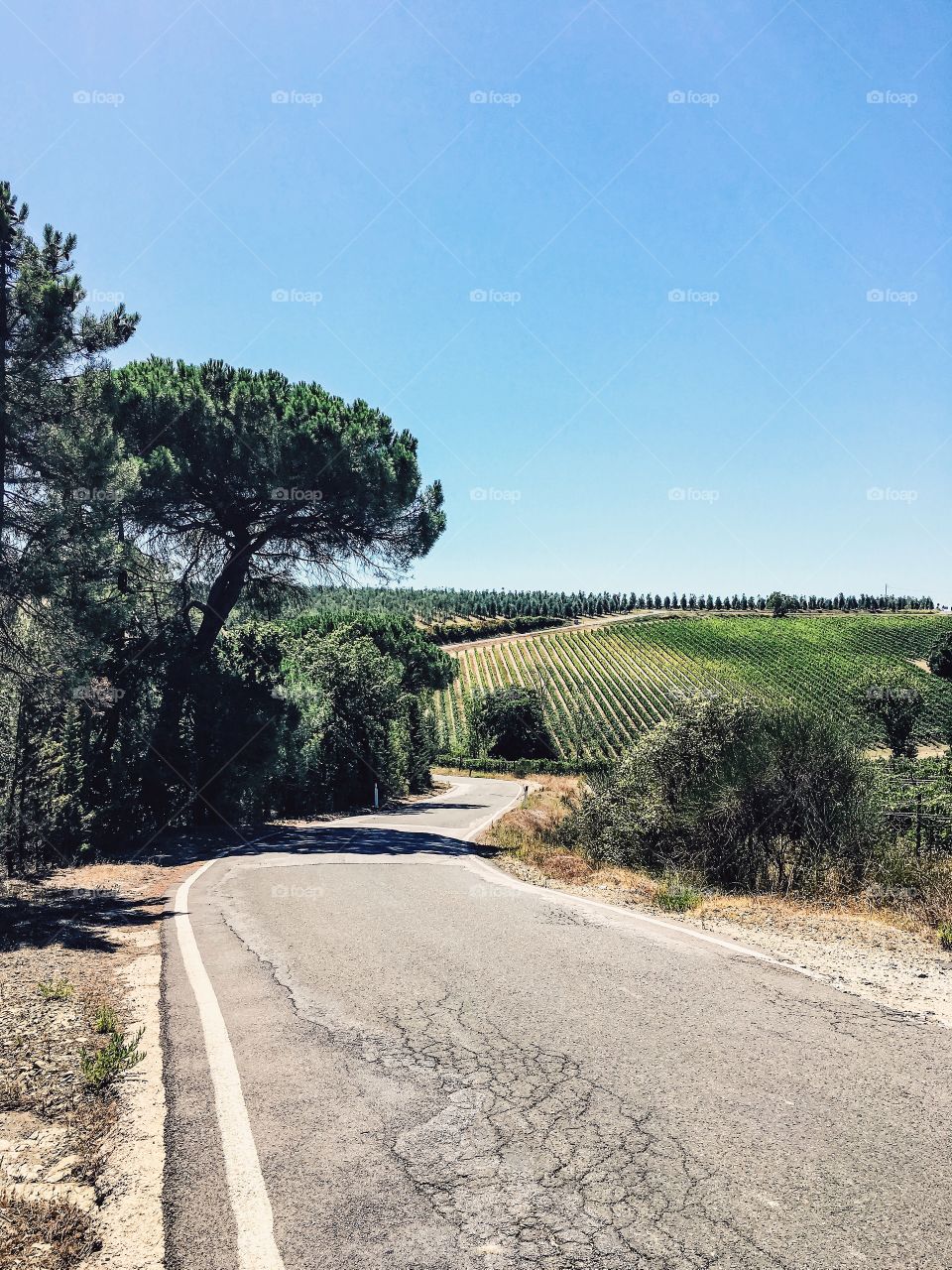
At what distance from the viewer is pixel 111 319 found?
13.4 metres

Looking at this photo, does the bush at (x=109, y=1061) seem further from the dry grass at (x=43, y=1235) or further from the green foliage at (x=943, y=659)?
the green foliage at (x=943, y=659)

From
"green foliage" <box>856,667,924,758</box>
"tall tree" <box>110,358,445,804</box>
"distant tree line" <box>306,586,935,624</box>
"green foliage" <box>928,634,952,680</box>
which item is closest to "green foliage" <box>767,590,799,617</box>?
"distant tree line" <box>306,586,935,624</box>

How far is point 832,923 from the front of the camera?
812 cm

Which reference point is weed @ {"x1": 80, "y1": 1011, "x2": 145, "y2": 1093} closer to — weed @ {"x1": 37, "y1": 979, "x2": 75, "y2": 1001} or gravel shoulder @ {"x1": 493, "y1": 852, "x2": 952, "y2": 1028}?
weed @ {"x1": 37, "y1": 979, "x2": 75, "y2": 1001}

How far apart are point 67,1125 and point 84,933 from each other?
187 inches

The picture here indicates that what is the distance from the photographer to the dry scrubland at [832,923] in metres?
5.86

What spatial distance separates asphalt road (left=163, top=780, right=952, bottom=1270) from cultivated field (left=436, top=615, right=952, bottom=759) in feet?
199

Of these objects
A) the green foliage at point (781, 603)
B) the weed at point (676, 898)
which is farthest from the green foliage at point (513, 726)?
the green foliage at point (781, 603)

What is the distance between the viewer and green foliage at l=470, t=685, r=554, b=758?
227 feet

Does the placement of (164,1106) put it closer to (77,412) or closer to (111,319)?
(77,412)

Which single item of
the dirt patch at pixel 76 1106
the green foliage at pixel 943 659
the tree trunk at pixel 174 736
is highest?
the green foliage at pixel 943 659

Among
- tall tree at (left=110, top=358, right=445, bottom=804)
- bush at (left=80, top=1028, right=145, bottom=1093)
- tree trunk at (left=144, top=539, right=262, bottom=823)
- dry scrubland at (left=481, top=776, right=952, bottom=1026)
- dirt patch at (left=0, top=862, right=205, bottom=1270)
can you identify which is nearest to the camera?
dirt patch at (left=0, top=862, right=205, bottom=1270)

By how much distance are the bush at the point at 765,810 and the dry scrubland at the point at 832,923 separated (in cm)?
63

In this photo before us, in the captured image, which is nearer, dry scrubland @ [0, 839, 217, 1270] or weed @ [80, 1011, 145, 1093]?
dry scrubland @ [0, 839, 217, 1270]
